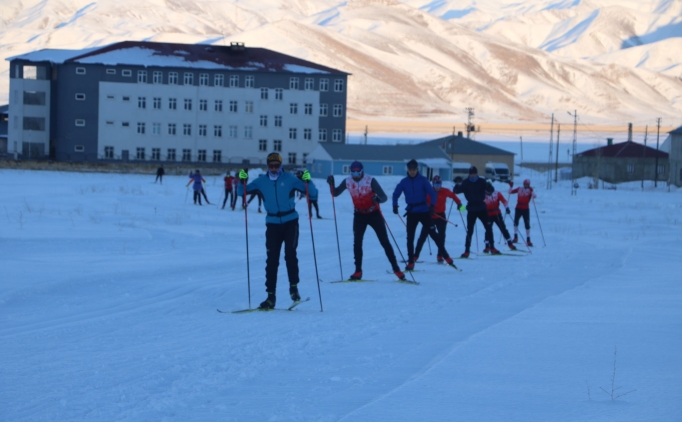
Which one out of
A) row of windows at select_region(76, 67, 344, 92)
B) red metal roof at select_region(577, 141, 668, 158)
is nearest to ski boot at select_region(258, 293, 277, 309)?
row of windows at select_region(76, 67, 344, 92)

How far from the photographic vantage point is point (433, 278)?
45.7ft

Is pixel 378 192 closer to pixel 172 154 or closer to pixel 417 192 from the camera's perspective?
pixel 417 192

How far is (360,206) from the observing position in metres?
13.0

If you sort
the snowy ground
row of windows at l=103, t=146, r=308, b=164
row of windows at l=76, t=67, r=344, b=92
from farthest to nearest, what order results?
row of windows at l=76, t=67, r=344, b=92 → row of windows at l=103, t=146, r=308, b=164 → the snowy ground

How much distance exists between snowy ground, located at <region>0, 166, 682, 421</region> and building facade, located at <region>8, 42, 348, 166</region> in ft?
194

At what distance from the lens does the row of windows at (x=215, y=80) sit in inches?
2960

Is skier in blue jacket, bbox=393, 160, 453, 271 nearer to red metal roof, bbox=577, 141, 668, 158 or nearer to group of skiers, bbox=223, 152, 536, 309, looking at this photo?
group of skiers, bbox=223, 152, 536, 309

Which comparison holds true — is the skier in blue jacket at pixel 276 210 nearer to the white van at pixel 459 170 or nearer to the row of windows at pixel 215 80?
the white van at pixel 459 170

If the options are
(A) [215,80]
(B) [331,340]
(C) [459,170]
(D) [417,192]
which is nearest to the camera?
(B) [331,340]

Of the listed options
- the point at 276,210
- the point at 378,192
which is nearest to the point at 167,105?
the point at 378,192

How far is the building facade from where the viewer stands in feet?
244

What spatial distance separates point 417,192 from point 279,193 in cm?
425

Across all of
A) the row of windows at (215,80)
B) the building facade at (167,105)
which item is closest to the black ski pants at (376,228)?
the building facade at (167,105)

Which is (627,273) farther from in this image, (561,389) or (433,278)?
(561,389)
